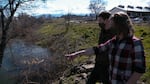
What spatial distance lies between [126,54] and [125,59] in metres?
0.06

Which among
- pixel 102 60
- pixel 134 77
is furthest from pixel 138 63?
pixel 102 60

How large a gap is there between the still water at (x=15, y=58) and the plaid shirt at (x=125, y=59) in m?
13.8

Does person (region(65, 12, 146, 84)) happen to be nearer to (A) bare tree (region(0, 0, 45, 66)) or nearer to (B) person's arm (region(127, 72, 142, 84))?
(B) person's arm (region(127, 72, 142, 84))

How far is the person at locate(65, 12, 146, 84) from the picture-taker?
3428 mm

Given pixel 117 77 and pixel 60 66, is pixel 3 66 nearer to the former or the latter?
pixel 60 66

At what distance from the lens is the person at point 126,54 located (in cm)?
343

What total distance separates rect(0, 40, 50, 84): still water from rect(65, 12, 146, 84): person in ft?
45.4

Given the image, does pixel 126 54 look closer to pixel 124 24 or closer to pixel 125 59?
pixel 125 59

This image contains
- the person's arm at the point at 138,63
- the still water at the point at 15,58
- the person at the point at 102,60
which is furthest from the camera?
the still water at the point at 15,58

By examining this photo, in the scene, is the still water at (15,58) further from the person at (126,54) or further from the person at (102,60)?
the person at (126,54)

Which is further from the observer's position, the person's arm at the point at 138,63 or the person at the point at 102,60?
the person at the point at 102,60

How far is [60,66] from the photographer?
51.3ft

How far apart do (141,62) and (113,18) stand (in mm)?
591

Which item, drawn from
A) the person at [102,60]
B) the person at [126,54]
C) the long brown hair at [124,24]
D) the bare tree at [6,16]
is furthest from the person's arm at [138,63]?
the bare tree at [6,16]
